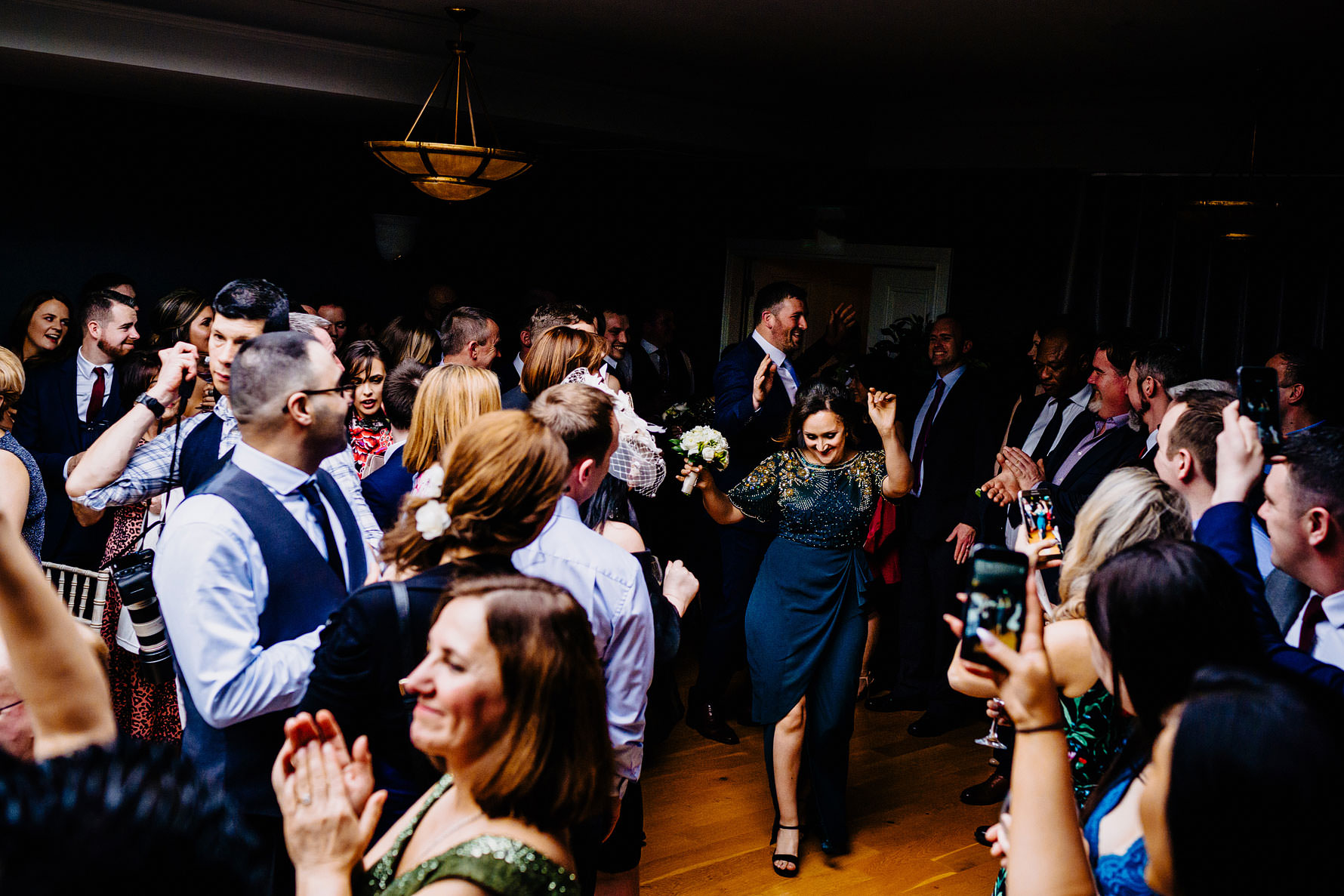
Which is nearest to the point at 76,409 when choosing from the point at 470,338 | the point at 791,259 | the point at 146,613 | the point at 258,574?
the point at 470,338

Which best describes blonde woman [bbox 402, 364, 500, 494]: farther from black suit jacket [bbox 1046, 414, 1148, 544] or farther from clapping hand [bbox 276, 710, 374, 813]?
black suit jacket [bbox 1046, 414, 1148, 544]

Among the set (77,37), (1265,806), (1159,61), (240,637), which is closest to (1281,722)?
(1265,806)

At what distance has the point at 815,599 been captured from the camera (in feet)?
11.0

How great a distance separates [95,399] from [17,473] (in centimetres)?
215

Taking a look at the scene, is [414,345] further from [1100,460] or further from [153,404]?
[1100,460]

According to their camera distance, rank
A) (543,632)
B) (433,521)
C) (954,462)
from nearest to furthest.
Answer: (543,632)
(433,521)
(954,462)

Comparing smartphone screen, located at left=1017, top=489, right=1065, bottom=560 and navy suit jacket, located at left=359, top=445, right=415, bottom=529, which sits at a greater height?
smartphone screen, located at left=1017, top=489, right=1065, bottom=560

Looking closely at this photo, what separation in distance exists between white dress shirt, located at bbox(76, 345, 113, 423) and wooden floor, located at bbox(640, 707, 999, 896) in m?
2.93

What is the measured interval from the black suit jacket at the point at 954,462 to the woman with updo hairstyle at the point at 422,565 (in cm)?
339

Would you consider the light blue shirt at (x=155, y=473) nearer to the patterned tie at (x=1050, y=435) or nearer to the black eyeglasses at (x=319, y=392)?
the black eyeglasses at (x=319, y=392)

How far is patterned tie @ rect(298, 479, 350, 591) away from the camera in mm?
2021

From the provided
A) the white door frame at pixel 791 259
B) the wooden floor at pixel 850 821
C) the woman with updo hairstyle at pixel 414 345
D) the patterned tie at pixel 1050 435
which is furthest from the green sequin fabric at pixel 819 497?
the white door frame at pixel 791 259

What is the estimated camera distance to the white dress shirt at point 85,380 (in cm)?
458

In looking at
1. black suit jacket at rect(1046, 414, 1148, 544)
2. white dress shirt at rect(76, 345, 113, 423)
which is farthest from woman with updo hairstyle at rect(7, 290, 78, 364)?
black suit jacket at rect(1046, 414, 1148, 544)
